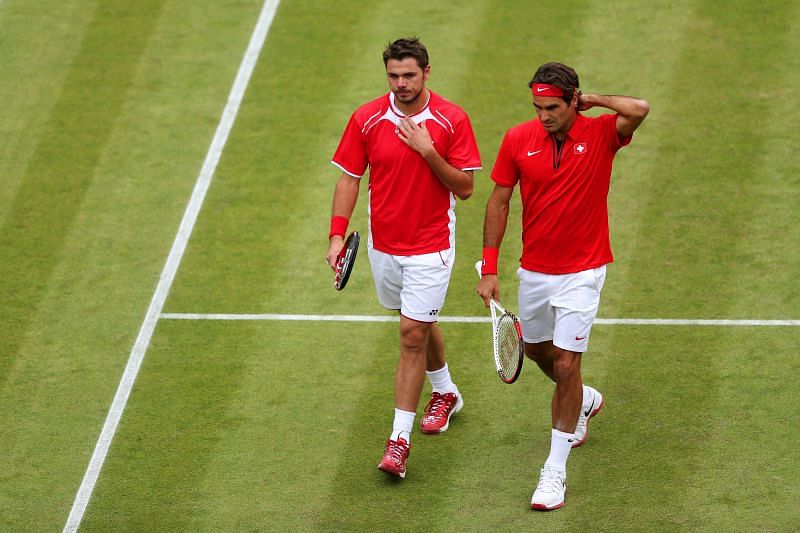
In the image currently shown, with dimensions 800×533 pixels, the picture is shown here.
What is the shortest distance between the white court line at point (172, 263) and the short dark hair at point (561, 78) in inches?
148

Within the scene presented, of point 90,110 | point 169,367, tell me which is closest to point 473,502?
point 169,367

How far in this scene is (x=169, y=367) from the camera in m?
9.98

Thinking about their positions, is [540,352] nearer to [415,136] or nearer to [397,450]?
[397,450]

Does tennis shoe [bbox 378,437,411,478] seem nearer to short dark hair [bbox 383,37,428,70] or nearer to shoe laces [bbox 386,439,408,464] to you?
shoe laces [bbox 386,439,408,464]

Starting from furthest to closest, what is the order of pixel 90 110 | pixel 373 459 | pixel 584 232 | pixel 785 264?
pixel 90 110, pixel 785 264, pixel 373 459, pixel 584 232

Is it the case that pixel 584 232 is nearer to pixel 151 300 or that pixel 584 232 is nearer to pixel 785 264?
pixel 785 264

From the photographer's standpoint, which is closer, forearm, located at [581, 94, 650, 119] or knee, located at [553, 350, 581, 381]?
forearm, located at [581, 94, 650, 119]

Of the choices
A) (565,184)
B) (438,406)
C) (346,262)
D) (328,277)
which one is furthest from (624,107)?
(328,277)

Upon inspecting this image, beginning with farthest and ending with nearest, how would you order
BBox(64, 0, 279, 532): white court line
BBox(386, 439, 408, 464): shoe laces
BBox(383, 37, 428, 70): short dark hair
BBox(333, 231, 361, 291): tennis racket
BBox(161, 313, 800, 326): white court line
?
1. BBox(161, 313, 800, 326): white court line
2. BBox(64, 0, 279, 532): white court line
3. BBox(386, 439, 408, 464): shoe laces
4. BBox(333, 231, 361, 291): tennis racket
5. BBox(383, 37, 428, 70): short dark hair

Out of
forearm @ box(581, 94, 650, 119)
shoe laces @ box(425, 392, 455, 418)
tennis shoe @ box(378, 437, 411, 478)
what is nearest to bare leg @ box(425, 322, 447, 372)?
shoe laces @ box(425, 392, 455, 418)

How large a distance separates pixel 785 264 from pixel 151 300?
196 inches

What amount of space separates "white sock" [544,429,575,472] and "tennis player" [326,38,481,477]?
915 mm

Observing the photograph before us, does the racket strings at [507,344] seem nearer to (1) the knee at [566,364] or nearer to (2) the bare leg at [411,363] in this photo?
(1) the knee at [566,364]

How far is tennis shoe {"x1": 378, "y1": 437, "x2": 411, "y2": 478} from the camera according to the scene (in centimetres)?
845
